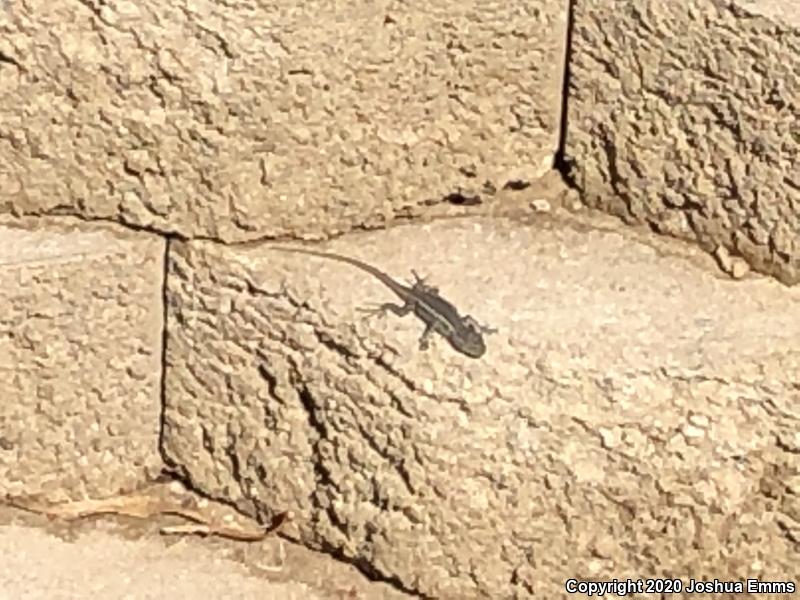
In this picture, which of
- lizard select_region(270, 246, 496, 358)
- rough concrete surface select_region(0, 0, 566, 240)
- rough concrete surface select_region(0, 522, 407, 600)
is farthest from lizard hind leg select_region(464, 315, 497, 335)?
rough concrete surface select_region(0, 522, 407, 600)

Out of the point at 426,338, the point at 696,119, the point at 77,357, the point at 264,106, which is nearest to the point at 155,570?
the point at 77,357

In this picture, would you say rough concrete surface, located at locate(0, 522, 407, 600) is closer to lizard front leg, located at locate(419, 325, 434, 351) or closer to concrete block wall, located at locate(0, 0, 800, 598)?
concrete block wall, located at locate(0, 0, 800, 598)

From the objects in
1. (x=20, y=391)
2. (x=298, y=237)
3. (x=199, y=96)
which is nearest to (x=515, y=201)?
(x=298, y=237)

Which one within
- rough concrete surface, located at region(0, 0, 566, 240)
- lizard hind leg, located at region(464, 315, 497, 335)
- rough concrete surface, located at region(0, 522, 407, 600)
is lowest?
rough concrete surface, located at region(0, 522, 407, 600)

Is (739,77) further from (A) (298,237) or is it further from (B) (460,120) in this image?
(A) (298,237)

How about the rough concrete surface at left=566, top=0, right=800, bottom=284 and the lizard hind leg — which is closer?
the lizard hind leg

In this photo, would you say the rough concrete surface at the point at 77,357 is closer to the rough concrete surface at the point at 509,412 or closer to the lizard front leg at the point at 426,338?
the rough concrete surface at the point at 509,412

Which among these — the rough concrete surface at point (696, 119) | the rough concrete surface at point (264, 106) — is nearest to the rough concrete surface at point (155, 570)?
the rough concrete surface at point (264, 106)
